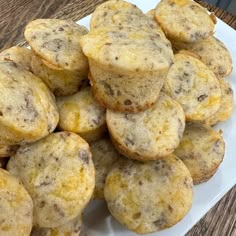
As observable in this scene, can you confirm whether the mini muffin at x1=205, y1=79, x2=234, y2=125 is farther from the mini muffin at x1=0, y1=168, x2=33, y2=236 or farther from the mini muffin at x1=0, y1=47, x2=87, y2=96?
the mini muffin at x1=0, y1=168, x2=33, y2=236

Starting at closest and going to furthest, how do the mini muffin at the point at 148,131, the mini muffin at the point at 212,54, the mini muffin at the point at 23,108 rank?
1. the mini muffin at the point at 23,108
2. the mini muffin at the point at 148,131
3. the mini muffin at the point at 212,54

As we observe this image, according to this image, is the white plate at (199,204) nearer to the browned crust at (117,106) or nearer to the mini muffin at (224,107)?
the mini muffin at (224,107)

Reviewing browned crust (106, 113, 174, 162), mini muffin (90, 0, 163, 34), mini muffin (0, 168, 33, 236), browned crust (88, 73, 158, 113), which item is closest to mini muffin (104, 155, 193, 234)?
browned crust (106, 113, 174, 162)

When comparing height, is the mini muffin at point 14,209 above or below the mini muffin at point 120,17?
below

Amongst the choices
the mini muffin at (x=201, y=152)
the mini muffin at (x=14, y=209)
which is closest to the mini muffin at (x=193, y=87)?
the mini muffin at (x=201, y=152)

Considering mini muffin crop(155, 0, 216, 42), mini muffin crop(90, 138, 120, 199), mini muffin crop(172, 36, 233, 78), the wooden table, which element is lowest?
the wooden table

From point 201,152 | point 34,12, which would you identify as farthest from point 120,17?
point 34,12
